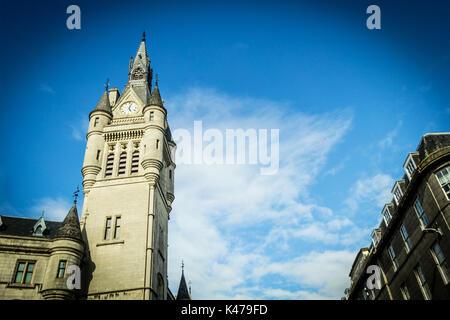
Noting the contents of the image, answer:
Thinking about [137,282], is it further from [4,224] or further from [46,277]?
[4,224]

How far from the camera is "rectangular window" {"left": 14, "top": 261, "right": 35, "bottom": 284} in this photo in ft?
103

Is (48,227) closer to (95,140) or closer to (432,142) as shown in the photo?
(95,140)

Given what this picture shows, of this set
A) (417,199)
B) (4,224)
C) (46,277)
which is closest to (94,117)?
(4,224)

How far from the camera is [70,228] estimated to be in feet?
109

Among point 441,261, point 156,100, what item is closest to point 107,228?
point 156,100

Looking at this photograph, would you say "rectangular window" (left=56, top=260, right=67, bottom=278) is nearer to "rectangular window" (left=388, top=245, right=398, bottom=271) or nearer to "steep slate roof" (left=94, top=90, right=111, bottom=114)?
"steep slate roof" (left=94, top=90, right=111, bottom=114)

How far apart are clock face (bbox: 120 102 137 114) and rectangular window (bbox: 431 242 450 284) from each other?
34.8 meters

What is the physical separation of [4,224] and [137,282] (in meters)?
14.3

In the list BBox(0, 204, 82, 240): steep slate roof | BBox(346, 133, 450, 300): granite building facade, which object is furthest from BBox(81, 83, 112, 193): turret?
BBox(346, 133, 450, 300): granite building facade

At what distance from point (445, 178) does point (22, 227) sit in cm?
Answer: 3631

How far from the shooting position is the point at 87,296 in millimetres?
33281
